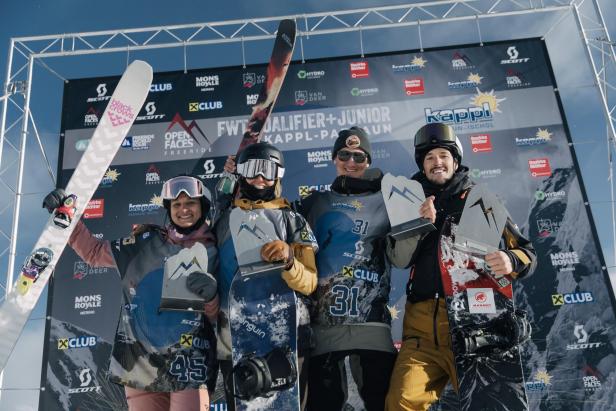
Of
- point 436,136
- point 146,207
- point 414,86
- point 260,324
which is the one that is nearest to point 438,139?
point 436,136

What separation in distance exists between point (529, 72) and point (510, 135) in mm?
936

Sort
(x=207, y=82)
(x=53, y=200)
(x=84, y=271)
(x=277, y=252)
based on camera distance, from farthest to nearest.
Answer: (x=207, y=82), (x=84, y=271), (x=53, y=200), (x=277, y=252)

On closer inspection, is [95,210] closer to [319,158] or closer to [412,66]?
[319,158]

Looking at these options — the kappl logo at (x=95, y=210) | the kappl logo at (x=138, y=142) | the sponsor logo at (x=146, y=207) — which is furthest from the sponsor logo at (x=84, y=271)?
the kappl logo at (x=138, y=142)

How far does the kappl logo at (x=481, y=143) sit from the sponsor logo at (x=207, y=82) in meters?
3.27

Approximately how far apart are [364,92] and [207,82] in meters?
2.01

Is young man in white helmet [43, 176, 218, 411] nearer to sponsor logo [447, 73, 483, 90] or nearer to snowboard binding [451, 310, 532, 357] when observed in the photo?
snowboard binding [451, 310, 532, 357]

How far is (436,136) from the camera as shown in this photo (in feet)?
9.51

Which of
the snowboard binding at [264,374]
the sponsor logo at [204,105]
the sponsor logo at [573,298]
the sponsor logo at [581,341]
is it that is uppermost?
the sponsor logo at [204,105]

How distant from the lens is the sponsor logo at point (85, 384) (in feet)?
18.4

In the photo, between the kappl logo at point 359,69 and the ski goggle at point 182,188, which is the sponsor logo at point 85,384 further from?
the kappl logo at point 359,69

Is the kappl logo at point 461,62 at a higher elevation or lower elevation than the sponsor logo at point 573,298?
higher

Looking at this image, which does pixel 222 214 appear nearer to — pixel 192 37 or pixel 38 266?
pixel 38 266

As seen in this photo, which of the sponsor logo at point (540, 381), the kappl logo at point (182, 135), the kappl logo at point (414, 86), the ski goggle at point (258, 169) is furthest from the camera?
the kappl logo at point (414, 86)
